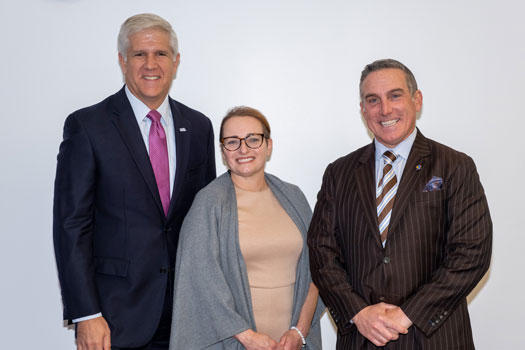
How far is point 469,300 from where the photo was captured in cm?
341

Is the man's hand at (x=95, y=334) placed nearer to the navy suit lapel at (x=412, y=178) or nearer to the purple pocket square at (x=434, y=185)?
the navy suit lapel at (x=412, y=178)

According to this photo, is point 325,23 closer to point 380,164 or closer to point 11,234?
point 380,164

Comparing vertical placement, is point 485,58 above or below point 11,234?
above

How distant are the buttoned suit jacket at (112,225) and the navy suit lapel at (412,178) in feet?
3.39

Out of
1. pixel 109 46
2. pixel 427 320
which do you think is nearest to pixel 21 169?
pixel 109 46

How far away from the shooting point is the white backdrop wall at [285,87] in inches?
123

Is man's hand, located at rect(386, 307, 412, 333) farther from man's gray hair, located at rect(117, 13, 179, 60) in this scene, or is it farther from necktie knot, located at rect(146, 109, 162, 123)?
man's gray hair, located at rect(117, 13, 179, 60)

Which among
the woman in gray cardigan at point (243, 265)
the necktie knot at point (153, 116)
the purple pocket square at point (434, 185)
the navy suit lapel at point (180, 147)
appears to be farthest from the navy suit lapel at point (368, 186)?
the necktie knot at point (153, 116)

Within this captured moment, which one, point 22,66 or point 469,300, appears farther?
point 469,300

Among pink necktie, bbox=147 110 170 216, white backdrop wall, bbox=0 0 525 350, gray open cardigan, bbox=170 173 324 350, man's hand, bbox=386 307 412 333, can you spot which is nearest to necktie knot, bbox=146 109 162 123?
pink necktie, bbox=147 110 170 216

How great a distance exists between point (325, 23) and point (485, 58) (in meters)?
1.07

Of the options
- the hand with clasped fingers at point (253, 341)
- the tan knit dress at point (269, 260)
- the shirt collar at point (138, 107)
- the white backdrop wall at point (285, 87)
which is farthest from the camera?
the white backdrop wall at point (285, 87)

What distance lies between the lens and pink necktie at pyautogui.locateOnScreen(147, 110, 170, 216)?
249cm

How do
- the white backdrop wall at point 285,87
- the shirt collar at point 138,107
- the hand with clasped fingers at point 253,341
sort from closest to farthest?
the hand with clasped fingers at point 253,341
the shirt collar at point 138,107
the white backdrop wall at point 285,87
